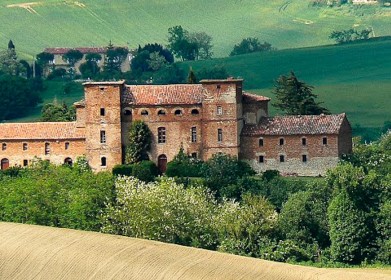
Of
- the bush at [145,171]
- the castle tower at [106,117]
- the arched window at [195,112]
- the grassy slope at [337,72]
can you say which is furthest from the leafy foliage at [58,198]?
the grassy slope at [337,72]

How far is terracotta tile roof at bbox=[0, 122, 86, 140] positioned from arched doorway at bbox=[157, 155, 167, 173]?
3499mm

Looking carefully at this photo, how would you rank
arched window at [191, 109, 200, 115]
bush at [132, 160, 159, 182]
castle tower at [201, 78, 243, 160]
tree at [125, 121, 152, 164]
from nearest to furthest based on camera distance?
bush at [132, 160, 159, 182]
castle tower at [201, 78, 243, 160]
tree at [125, 121, 152, 164]
arched window at [191, 109, 200, 115]

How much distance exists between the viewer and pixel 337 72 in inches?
6024

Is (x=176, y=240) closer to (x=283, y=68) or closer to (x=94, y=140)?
(x=94, y=140)

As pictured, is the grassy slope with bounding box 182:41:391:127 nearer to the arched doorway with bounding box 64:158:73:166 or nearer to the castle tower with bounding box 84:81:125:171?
the arched doorway with bounding box 64:158:73:166

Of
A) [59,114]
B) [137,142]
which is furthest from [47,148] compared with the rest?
[59,114]

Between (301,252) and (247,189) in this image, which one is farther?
(247,189)

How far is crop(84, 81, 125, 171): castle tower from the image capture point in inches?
3337

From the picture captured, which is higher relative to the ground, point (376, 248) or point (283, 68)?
point (283, 68)

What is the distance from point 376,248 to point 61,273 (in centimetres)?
2956

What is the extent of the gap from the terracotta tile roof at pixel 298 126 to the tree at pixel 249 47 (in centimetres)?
9397

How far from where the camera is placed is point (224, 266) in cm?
4791

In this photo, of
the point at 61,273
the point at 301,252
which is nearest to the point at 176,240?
the point at 301,252

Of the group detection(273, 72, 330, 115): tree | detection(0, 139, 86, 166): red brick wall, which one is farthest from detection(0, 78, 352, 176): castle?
detection(273, 72, 330, 115): tree
